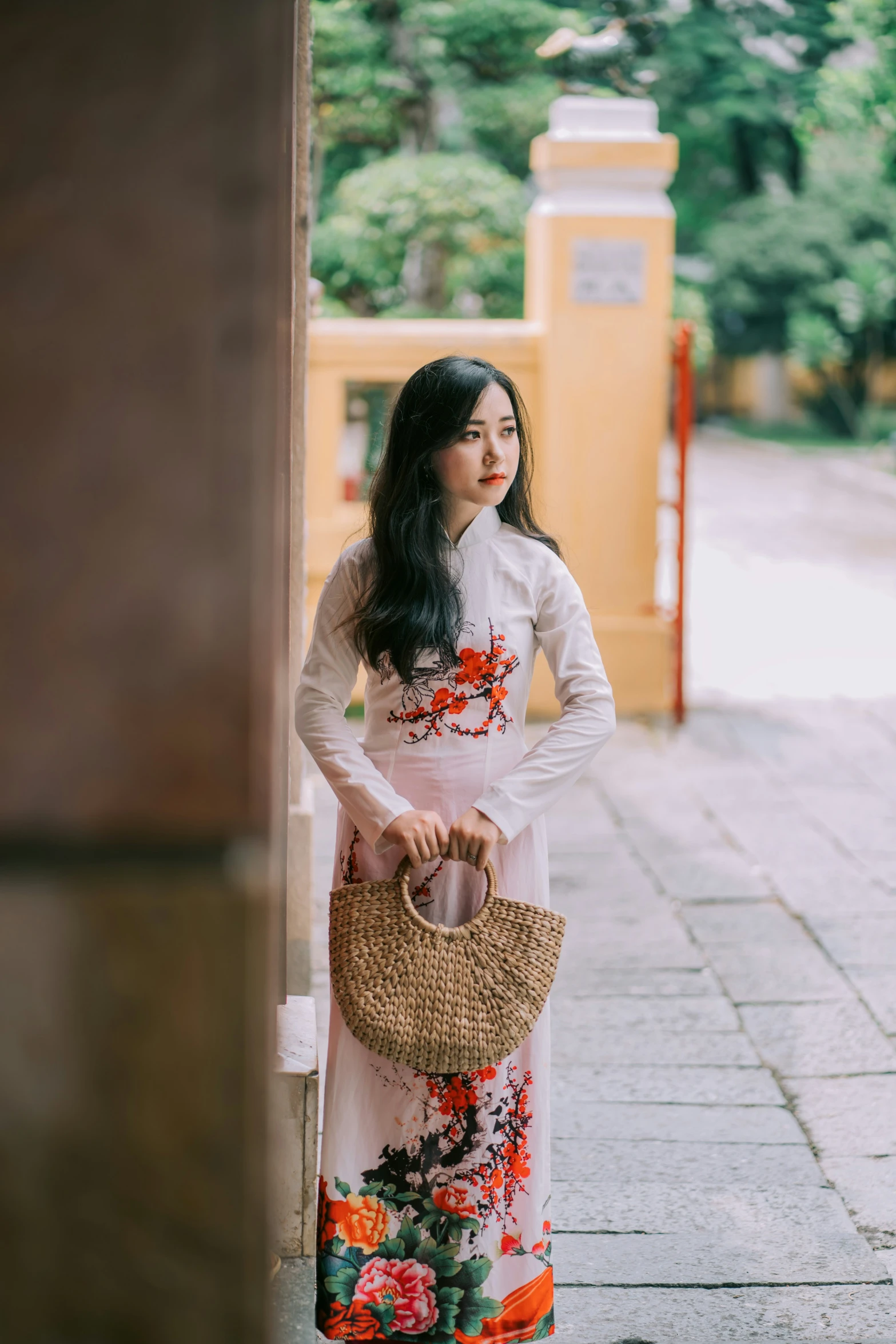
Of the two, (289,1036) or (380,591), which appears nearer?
(380,591)

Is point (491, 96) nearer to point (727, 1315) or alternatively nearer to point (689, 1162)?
point (689, 1162)

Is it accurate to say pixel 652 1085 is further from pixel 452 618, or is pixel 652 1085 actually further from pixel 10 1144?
pixel 10 1144

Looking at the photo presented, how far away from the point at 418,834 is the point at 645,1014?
6.02ft

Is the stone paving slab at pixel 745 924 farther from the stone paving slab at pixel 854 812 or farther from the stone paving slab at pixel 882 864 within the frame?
the stone paving slab at pixel 854 812

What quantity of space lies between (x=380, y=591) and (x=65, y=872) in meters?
1.12

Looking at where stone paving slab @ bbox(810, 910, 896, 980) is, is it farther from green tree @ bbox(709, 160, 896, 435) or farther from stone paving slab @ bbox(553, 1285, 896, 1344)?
green tree @ bbox(709, 160, 896, 435)

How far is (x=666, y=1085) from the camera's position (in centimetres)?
306

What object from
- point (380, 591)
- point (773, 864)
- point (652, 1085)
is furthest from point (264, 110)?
point (773, 864)

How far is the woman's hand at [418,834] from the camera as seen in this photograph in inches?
→ 70.5

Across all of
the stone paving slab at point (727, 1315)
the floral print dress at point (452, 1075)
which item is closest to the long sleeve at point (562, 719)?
the floral print dress at point (452, 1075)

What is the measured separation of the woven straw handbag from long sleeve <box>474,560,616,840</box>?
0.09 meters

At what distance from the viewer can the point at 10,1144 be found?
854 mm

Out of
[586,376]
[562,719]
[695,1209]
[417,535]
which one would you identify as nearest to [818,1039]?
[695,1209]

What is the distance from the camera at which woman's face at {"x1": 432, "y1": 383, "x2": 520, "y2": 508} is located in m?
1.91
